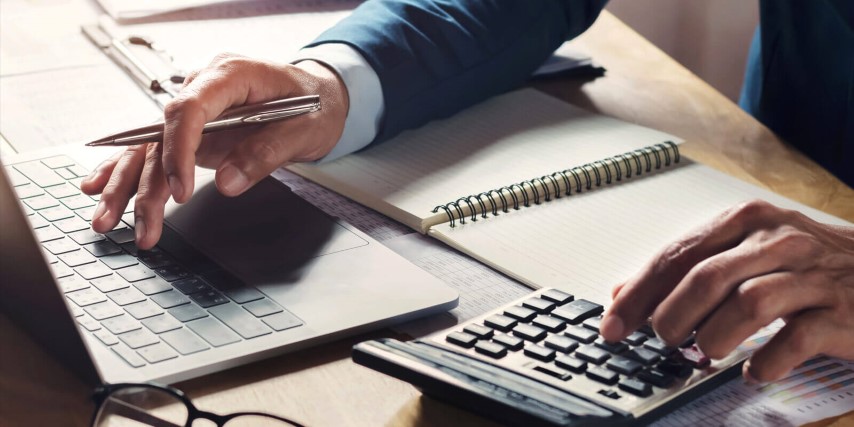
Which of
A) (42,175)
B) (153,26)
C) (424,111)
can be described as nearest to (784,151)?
(424,111)

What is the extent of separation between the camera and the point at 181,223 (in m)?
0.83

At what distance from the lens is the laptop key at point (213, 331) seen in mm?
654

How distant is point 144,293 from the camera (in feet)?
2.33

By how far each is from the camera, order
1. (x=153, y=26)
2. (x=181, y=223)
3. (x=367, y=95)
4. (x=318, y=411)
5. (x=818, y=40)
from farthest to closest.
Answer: (x=153, y=26)
(x=818, y=40)
(x=367, y=95)
(x=181, y=223)
(x=318, y=411)

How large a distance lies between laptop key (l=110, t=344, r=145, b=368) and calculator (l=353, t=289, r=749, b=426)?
0.44ft

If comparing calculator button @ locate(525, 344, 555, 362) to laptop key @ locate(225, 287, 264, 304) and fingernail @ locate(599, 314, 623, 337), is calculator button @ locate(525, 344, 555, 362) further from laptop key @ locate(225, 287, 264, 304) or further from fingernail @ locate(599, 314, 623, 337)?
laptop key @ locate(225, 287, 264, 304)

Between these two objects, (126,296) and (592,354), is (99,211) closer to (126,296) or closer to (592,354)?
(126,296)

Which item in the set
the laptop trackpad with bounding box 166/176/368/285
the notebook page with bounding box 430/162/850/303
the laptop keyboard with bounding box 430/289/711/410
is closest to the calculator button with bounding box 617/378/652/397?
the laptop keyboard with bounding box 430/289/711/410

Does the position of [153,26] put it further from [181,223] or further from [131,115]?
[181,223]

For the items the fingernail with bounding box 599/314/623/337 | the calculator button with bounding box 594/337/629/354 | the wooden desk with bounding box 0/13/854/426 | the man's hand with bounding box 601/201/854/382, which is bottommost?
the wooden desk with bounding box 0/13/854/426

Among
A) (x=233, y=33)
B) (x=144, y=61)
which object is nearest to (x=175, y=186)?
(x=144, y=61)

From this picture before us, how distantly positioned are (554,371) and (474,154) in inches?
17.3

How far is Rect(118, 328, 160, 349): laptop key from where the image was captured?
25.4 inches

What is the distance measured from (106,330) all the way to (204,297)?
0.07 meters
